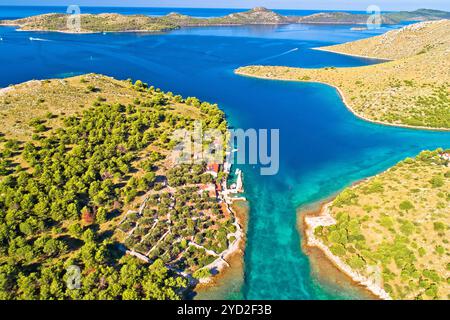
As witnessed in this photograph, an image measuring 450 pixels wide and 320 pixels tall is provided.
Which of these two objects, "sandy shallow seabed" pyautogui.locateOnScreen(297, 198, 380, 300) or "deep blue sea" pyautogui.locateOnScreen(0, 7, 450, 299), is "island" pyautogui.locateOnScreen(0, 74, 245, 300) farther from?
"sandy shallow seabed" pyautogui.locateOnScreen(297, 198, 380, 300)

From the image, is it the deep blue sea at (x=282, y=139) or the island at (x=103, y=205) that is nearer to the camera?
the island at (x=103, y=205)

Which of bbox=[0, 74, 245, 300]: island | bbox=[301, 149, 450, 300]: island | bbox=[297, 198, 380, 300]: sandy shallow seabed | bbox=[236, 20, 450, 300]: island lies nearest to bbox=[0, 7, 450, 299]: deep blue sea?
bbox=[297, 198, 380, 300]: sandy shallow seabed

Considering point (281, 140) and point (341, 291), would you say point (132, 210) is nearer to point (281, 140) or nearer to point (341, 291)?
point (341, 291)

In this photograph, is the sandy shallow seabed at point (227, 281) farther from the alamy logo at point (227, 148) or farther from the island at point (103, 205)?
the alamy logo at point (227, 148)

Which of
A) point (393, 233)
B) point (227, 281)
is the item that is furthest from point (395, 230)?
point (227, 281)

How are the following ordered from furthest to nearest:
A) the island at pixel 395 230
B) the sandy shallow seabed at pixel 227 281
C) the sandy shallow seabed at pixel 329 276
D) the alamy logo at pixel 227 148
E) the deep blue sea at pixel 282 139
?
the alamy logo at pixel 227 148
the deep blue sea at pixel 282 139
the island at pixel 395 230
the sandy shallow seabed at pixel 329 276
the sandy shallow seabed at pixel 227 281

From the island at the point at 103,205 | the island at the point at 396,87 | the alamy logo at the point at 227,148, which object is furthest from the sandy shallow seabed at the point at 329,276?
the island at the point at 396,87

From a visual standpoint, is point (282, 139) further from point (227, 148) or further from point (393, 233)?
point (393, 233)
